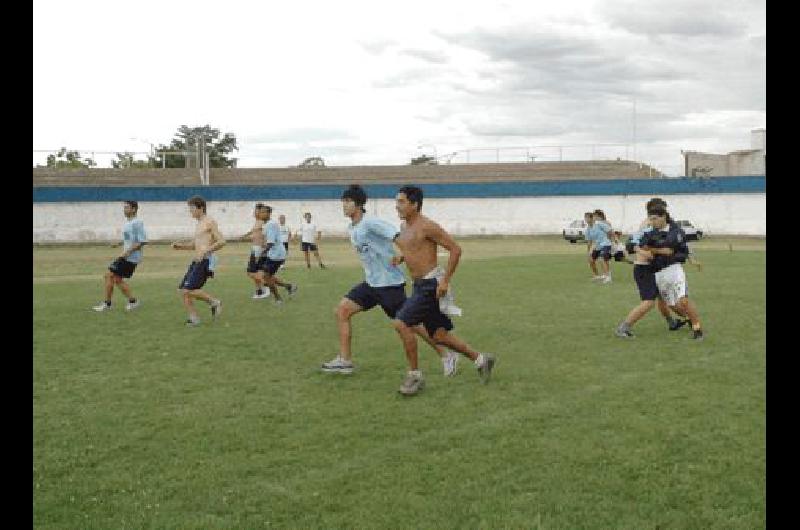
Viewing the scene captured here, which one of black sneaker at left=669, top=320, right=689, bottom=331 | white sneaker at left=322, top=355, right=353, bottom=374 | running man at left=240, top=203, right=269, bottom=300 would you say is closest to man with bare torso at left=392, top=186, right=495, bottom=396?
white sneaker at left=322, top=355, right=353, bottom=374

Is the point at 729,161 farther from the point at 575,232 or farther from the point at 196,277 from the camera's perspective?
the point at 196,277

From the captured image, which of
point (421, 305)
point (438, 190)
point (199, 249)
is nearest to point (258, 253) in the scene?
point (199, 249)

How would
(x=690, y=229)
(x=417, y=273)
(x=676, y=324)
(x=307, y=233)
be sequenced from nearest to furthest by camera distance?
1. (x=417, y=273)
2. (x=676, y=324)
3. (x=307, y=233)
4. (x=690, y=229)

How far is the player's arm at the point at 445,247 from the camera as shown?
783 cm

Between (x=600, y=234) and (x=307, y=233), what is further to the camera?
(x=307, y=233)

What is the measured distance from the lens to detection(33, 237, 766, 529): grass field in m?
4.98

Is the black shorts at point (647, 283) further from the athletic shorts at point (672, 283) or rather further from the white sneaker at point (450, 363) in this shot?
the white sneaker at point (450, 363)

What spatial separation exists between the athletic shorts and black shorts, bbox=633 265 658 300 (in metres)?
0.06

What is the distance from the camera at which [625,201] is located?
47.5 metres

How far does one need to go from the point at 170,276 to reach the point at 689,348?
16474mm

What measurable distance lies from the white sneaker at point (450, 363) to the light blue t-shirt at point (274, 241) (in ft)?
27.0

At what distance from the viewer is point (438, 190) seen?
48.9 metres

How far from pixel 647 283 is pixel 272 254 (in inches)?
313
